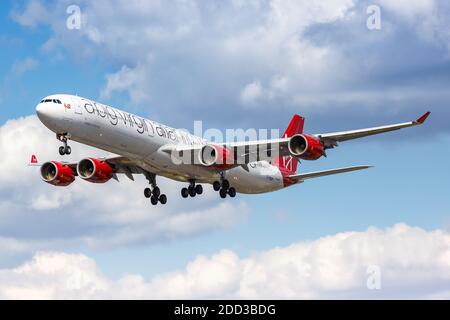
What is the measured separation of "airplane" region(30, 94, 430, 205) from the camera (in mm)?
70875

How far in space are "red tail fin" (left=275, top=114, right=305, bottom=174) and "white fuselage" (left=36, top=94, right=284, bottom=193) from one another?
600cm

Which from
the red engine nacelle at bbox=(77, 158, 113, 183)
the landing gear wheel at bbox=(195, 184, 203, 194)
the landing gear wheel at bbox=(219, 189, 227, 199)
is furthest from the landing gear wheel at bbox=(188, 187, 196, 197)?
the red engine nacelle at bbox=(77, 158, 113, 183)

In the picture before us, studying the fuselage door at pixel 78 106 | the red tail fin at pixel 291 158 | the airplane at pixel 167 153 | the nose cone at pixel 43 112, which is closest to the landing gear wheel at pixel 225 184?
the airplane at pixel 167 153

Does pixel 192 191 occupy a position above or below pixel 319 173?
below

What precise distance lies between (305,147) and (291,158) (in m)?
20.0

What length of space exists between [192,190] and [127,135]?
10438 millimetres

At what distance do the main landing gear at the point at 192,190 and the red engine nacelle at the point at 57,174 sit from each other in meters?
9.94

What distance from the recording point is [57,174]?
275ft

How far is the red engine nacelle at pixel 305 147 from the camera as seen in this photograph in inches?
2815

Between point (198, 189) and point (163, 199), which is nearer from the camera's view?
point (198, 189)

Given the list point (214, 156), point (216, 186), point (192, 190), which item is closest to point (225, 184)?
point (216, 186)

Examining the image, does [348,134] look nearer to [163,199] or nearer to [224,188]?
[224,188]

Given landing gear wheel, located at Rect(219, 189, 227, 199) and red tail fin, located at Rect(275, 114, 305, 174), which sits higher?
red tail fin, located at Rect(275, 114, 305, 174)

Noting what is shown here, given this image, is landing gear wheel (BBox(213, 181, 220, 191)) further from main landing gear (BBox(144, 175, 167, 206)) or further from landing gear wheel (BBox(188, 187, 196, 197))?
→ main landing gear (BBox(144, 175, 167, 206))
